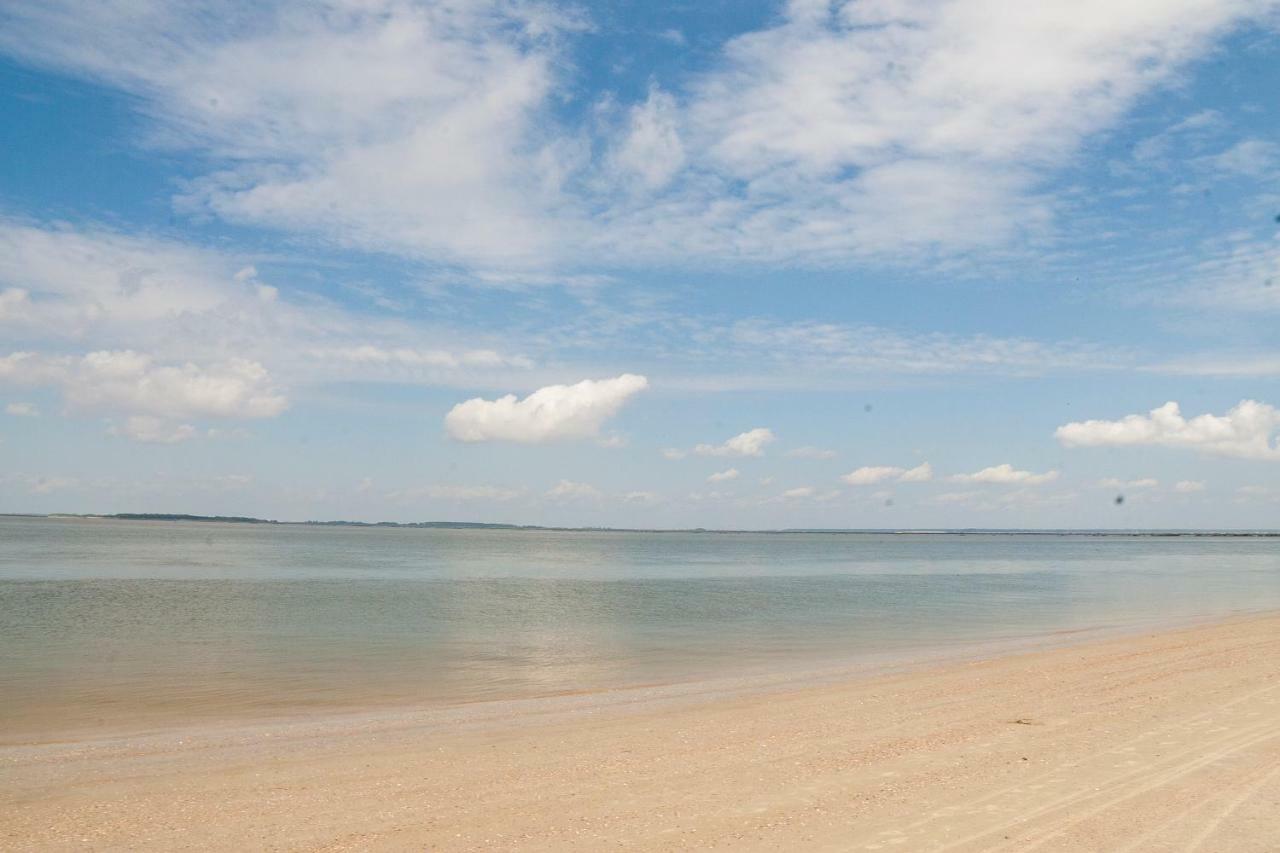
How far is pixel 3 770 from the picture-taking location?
1095cm

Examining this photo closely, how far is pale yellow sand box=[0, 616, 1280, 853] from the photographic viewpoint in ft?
26.3

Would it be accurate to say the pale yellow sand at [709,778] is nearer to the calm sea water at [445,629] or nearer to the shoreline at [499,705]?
the shoreline at [499,705]

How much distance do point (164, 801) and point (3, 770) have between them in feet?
10.3

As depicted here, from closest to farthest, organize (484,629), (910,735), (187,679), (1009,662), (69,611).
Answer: (910,735) < (187,679) < (1009,662) < (484,629) < (69,611)

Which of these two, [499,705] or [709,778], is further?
[499,705]

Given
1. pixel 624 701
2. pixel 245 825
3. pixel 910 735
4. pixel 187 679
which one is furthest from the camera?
pixel 187 679

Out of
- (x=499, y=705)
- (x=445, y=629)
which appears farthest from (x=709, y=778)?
(x=445, y=629)

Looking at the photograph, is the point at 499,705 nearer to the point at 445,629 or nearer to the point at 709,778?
the point at 709,778

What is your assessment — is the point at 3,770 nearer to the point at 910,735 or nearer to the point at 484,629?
the point at 910,735

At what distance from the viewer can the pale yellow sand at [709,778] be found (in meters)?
8.01

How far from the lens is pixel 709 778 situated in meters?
9.92

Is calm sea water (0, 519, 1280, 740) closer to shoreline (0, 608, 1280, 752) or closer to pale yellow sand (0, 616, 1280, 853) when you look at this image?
shoreline (0, 608, 1280, 752)

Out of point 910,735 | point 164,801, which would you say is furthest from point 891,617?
point 164,801

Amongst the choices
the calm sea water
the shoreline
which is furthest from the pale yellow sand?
the calm sea water
